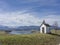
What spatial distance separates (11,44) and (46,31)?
24189 mm

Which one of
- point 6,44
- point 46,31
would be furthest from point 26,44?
point 46,31

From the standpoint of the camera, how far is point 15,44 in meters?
30.4

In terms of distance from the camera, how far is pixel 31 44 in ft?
101

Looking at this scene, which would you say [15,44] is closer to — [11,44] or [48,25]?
[11,44]

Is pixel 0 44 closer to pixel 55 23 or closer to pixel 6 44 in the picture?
pixel 6 44

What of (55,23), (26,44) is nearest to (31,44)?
(26,44)

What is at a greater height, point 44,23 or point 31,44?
point 44,23

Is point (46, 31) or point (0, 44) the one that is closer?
point (0, 44)

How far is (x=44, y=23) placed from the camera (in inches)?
2120

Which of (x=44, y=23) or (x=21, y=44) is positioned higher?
(x=44, y=23)

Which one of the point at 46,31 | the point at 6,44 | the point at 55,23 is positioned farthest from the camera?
the point at 55,23

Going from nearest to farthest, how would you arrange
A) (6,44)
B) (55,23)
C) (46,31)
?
(6,44)
(46,31)
(55,23)

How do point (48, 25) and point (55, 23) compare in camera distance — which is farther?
point (55, 23)

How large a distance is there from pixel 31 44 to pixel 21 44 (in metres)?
1.61
